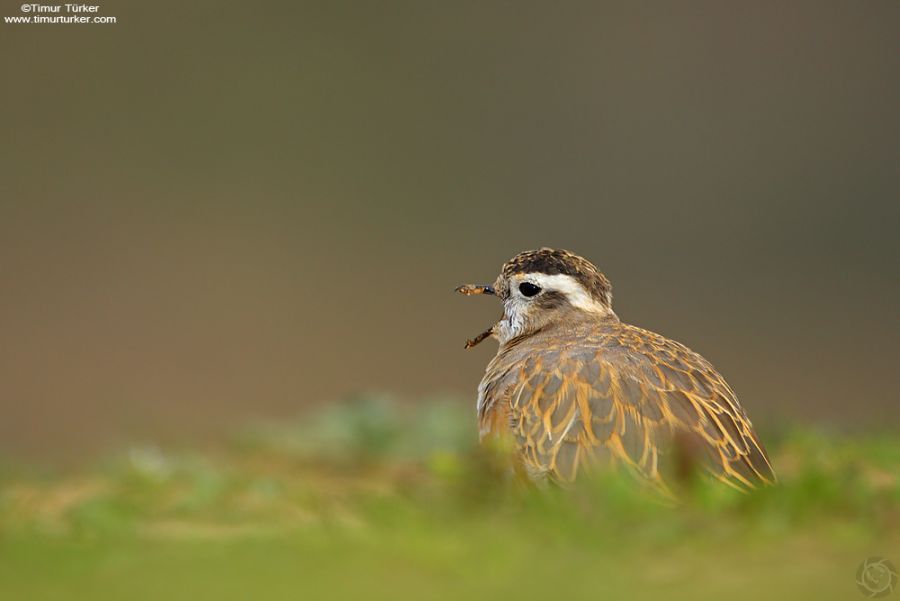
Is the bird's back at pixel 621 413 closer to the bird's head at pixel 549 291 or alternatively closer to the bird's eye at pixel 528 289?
the bird's head at pixel 549 291

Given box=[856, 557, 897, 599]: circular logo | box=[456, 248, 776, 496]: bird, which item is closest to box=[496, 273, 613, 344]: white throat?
box=[456, 248, 776, 496]: bird

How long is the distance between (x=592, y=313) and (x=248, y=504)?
2.67 metres

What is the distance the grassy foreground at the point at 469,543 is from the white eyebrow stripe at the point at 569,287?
6.47 ft

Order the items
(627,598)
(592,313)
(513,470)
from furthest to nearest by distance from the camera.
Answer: (592,313) → (513,470) → (627,598)

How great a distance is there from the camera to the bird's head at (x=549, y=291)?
848cm

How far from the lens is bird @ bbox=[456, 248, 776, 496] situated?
667 cm

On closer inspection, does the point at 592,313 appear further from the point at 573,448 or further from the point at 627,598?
the point at 627,598

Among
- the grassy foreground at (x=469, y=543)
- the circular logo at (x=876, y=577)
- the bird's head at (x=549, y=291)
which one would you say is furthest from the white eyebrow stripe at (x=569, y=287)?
the circular logo at (x=876, y=577)

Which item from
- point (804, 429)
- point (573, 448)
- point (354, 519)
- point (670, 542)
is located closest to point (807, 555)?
point (670, 542)

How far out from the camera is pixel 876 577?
525cm

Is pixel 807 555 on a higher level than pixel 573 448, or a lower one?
lower

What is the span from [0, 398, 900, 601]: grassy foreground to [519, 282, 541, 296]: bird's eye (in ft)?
6.53

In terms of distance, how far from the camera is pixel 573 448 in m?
6.79

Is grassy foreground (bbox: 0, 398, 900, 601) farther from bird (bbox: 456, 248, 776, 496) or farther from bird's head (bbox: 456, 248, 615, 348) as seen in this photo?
bird's head (bbox: 456, 248, 615, 348)
